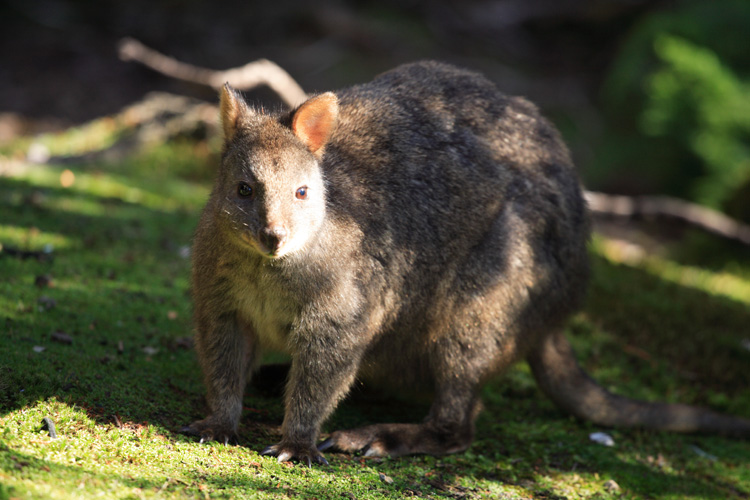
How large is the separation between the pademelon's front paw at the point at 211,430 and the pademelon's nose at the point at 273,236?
1151 mm

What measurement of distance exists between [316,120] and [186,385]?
2028 mm

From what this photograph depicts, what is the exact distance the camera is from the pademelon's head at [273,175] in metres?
4.16

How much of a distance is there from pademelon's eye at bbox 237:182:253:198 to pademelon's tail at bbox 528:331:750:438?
2707 mm

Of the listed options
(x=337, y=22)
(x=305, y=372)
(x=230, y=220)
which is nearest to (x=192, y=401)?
(x=305, y=372)

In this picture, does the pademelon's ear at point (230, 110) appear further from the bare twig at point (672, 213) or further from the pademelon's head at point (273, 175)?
the bare twig at point (672, 213)

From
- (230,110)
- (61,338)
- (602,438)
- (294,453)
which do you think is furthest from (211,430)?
(602,438)

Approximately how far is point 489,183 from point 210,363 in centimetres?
231

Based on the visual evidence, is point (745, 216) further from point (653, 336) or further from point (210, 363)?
point (210, 363)

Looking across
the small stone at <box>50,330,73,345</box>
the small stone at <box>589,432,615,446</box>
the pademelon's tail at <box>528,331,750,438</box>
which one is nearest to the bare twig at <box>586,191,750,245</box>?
the pademelon's tail at <box>528,331,750,438</box>

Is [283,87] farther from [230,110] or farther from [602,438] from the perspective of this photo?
[602,438]

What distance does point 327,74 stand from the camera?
50.3ft

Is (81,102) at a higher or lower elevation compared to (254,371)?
higher

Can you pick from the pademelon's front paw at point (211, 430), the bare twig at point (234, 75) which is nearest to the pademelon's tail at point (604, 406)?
the pademelon's front paw at point (211, 430)

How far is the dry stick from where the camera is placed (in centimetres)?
847
